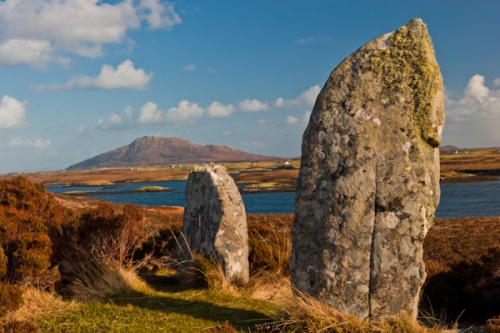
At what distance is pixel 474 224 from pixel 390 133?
28.8 metres

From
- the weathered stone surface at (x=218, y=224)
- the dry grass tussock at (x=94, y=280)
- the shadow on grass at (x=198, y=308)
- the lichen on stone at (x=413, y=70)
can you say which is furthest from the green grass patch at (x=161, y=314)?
the lichen on stone at (x=413, y=70)

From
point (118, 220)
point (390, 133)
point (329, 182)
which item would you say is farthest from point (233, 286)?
point (390, 133)

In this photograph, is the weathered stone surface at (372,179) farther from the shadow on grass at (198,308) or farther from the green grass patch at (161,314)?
the green grass patch at (161,314)

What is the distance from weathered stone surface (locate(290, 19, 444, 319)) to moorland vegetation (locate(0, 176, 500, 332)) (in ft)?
1.52

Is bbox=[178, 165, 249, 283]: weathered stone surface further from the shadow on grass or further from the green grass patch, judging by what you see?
the shadow on grass

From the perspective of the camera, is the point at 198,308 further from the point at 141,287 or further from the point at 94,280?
the point at 94,280

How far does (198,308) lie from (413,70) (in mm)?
5373

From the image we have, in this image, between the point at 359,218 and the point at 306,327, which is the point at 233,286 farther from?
the point at 359,218

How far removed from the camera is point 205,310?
26.3ft

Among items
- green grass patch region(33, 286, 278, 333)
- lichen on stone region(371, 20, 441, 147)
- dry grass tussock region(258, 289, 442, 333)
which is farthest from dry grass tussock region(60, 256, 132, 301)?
lichen on stone region(371, 20, 441, 147)

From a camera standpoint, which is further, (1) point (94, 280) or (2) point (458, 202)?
(2) point (458, 202)

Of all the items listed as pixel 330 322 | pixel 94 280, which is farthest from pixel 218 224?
pixel 330 322

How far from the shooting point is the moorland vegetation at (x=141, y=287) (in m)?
6.96

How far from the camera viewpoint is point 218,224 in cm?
959
